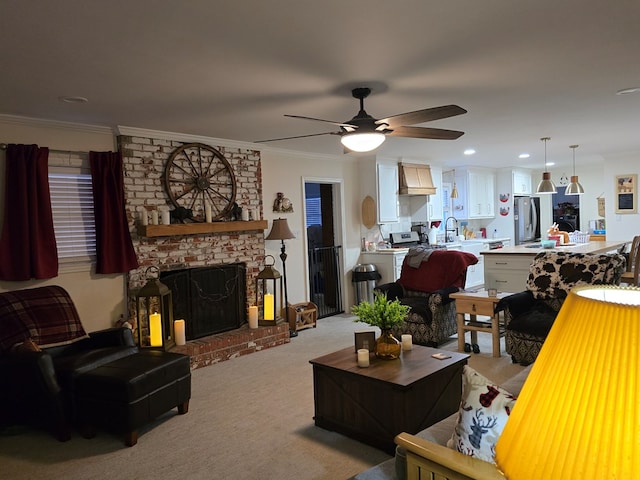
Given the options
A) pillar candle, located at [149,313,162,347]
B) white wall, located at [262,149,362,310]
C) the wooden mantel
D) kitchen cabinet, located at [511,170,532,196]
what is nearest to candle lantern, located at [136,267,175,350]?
pillar candle, located at [149,313,162,347]

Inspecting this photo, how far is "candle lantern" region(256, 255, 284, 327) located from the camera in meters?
5.36

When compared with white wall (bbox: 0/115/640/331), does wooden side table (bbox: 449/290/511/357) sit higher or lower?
lower

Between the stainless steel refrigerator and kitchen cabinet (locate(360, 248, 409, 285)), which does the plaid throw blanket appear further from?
the stainless steel refrigerator

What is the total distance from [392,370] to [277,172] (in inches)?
144

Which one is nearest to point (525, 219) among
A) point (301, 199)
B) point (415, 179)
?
point (415, 179)

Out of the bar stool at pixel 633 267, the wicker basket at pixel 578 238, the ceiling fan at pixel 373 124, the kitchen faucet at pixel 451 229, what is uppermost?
the ceiling fan at pixel 373 124

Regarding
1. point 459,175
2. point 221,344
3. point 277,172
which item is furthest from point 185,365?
point 459,175

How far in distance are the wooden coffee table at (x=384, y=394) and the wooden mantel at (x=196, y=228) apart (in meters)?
2.28

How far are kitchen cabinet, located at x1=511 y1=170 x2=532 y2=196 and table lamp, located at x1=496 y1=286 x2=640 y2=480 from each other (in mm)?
10092

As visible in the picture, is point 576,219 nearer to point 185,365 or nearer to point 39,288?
point 185,365

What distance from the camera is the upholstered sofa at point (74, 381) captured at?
303 centimetres

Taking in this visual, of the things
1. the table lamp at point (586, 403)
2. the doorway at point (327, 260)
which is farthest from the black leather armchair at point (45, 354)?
the doorway at point (327, 260)

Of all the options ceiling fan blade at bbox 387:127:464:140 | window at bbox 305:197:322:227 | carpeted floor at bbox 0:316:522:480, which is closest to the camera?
carpeted floor at bbox 0:316:522:480

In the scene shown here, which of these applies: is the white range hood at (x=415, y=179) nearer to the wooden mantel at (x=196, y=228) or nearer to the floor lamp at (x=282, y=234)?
→ the floor lamp at (x=282, y=234)
